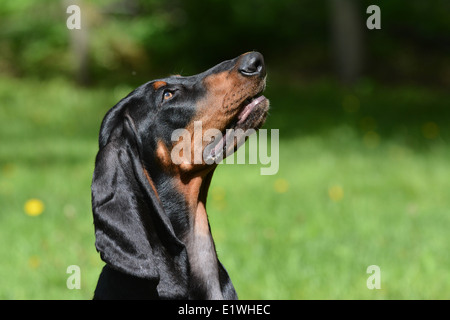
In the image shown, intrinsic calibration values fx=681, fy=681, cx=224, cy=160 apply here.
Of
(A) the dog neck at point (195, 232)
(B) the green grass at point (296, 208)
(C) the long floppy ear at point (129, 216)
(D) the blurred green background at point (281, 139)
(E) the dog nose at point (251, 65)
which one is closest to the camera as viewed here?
(C) the long floppy ear at point (129, 216)

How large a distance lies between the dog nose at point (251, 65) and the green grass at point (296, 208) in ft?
5.95

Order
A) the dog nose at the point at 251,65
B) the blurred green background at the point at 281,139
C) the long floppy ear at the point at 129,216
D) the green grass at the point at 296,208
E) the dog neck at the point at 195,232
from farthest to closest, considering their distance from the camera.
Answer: the blurred green background at the point at 281,139 < the green grass at the point at 296,208 < the dog neck at the point at 195,232 < the dog nose at the point at 251,65 < the long floppy ear at the point at 129,216

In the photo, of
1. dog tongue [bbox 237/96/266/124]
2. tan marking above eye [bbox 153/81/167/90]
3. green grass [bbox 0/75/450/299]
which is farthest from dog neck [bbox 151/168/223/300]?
green grass [bbox 0/75/450/299]

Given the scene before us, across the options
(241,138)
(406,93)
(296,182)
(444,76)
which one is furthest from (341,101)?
(241,138)

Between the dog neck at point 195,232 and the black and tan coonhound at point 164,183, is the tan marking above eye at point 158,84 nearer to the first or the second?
the black and tan coonhound at point 164,183

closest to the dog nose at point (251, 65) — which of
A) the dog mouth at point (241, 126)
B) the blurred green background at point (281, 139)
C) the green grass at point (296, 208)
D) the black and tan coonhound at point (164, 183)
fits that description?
the black and tan coonhound at point (164, 183)

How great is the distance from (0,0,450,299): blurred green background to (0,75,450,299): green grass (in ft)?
0.06

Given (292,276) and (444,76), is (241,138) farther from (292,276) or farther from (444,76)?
(444,76)

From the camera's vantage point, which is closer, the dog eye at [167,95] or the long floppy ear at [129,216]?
the long floppy ear at [129,216]

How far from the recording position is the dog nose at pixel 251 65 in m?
2.83

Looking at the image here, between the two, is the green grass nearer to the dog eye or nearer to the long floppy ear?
the long floppy ear

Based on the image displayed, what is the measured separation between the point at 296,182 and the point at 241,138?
14.5 ft

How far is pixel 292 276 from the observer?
4.51m

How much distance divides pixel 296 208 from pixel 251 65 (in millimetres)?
3447
